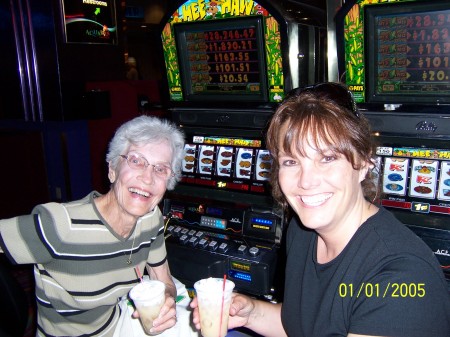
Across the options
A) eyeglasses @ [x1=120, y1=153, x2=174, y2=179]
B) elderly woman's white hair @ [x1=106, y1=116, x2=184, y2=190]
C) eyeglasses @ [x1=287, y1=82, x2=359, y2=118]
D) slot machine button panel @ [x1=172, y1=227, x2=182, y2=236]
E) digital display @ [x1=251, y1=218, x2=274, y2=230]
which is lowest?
slot machine button panel @ [x1=172, y1=227, x2=182, y2=236]

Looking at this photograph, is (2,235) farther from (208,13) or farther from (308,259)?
(208,13)

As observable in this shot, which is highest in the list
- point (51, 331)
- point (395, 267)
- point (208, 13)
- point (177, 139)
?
point (208, 13)

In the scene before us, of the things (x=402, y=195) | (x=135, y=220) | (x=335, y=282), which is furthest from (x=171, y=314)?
(x=402, y=195)

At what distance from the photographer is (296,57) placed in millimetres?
2566

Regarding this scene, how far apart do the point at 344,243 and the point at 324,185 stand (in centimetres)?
25

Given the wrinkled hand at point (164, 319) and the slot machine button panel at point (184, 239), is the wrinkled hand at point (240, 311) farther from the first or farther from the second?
the slot machine button panel at point (184, 239)

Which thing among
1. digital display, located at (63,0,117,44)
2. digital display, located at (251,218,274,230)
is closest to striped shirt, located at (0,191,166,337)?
digital display, located at (251,218,274,230)

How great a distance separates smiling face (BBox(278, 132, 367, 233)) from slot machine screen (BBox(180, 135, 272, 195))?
1.13m

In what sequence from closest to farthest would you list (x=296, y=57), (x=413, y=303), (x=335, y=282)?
(x=413, y=303) < (x=335, y=282) < (x=296, y=57)

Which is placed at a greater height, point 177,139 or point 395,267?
point 177,139

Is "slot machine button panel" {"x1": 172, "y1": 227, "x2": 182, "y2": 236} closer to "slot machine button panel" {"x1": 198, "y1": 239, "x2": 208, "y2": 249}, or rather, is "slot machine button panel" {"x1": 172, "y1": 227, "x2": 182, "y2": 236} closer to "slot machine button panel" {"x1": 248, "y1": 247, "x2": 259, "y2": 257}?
"slot machine button panel" {"x1": 198, "y1": 239, "x2": 208, "y2": 249}

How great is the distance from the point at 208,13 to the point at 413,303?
2.17 m

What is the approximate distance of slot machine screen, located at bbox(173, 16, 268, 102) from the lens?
2.70 m

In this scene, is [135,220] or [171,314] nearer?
[171,314]
